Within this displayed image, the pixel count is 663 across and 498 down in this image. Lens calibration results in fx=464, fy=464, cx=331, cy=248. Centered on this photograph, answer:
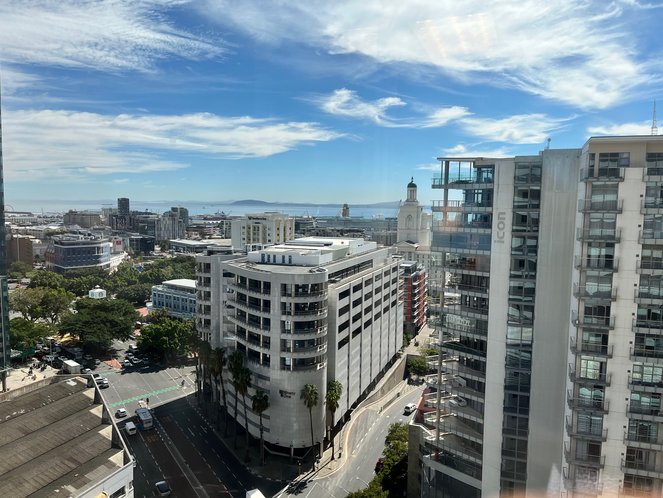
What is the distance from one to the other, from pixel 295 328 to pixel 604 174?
10.3 meters

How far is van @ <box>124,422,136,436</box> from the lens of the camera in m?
17.8

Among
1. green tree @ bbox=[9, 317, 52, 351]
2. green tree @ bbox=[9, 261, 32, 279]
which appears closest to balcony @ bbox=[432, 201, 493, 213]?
green tree @ bbox=[9, 317, 52, 351]

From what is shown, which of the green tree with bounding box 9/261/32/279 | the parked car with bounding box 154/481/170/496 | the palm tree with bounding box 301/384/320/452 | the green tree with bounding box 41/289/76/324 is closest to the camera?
the parked car with bounding box 154/481/170/496

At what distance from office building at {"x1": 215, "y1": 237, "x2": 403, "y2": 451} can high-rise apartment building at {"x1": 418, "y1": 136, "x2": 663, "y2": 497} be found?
17.0ft

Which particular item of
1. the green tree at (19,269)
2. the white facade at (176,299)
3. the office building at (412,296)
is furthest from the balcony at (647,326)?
the green tree at (19,269)

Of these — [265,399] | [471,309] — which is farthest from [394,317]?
[471,309]

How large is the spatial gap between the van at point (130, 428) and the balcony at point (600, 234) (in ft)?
55.3

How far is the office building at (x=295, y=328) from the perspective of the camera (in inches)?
623

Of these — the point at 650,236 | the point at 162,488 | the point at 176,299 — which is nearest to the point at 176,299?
the point at 176,299

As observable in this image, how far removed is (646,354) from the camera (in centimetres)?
902

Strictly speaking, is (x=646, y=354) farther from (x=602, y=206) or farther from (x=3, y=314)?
(x=3, y=314)

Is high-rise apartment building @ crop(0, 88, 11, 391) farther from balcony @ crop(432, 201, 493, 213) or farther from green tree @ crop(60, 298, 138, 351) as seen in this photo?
balcony @ crop(432, 201, 493, 213)

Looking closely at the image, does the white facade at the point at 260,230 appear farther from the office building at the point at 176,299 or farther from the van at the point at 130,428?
the van at the point at 130,428

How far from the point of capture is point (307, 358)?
52.3ft
